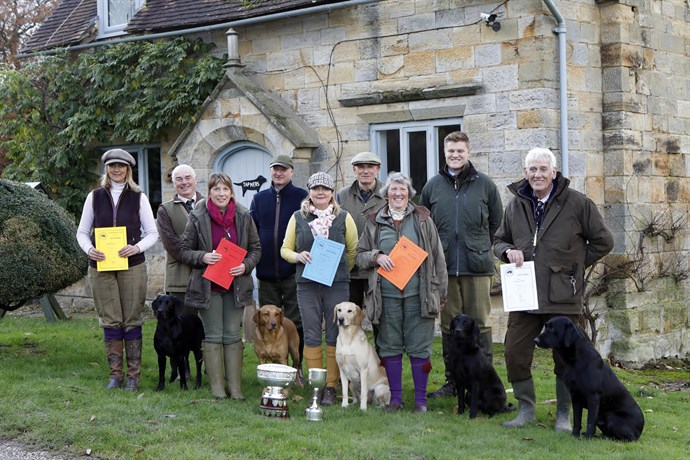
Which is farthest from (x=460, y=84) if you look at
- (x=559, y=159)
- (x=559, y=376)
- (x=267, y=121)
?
(x=559, y=376)

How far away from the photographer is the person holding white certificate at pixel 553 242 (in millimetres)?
7230

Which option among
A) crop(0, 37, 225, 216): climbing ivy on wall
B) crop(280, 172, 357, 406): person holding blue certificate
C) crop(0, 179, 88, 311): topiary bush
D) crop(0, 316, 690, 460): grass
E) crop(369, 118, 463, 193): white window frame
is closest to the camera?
crop(0, 316, 690, 460): grass

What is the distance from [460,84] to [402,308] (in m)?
4.84

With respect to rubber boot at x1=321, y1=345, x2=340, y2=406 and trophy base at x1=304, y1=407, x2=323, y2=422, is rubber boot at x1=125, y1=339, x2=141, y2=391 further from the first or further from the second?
trophy base at x1=304, y1=407, x2=323, y2=422

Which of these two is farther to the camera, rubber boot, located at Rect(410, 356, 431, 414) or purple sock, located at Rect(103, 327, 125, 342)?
purple sock, located at Rect(103, 327, 125, 342)

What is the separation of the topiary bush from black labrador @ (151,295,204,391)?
1.87 meters

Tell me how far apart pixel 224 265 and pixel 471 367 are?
2.32 meters

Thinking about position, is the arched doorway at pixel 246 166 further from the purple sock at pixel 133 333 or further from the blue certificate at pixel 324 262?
the blue certificate at pixel 324 262

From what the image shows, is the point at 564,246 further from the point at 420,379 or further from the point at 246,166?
the point at 246,166

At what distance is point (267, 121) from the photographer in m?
13.3

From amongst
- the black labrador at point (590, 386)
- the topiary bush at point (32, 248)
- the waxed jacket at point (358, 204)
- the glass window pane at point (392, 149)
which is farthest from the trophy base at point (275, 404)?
the glass window pane at point (392, 149)

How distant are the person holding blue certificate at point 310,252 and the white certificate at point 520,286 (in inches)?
64.1

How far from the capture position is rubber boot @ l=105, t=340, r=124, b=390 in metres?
8.94

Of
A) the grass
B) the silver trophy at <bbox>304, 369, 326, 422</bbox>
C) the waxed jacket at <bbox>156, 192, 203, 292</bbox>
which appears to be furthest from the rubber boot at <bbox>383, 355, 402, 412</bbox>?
the waxed jacket at <bbox>156, 192, 203, 292</bbox>
